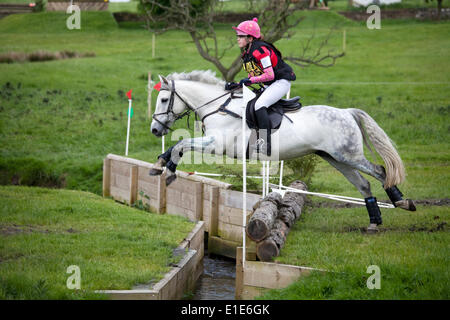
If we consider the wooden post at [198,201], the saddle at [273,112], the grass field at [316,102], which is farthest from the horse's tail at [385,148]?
the wooden post at [198,201]

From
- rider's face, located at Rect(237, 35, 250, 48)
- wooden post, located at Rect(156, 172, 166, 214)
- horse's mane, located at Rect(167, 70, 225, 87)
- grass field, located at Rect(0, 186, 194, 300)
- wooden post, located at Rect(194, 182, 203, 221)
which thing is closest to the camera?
grass field, located at Rect(0, 186, 194, 300)

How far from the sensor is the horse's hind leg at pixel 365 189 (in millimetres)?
7988

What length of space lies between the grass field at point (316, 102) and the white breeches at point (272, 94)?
1.88 metres

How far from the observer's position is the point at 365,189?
8125 mm

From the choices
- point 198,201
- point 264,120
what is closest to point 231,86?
point 264,120

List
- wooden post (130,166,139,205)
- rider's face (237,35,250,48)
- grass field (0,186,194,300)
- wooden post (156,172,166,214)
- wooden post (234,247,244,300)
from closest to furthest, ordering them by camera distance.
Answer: grass field (0,186,194,300)
wooden post (234,247,244,300)
rider's face (237,35,250,48)
wooden post (156,172,166,214)
wooden post (130,166,139,205)

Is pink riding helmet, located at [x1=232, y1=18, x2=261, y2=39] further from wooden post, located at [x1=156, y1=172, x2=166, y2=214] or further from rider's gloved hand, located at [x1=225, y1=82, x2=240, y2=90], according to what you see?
wooden post, located at [x1=156, y1=172, x2=166, y2=214]

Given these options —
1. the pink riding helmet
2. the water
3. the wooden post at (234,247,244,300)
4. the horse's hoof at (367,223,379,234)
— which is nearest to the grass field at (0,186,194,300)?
the water

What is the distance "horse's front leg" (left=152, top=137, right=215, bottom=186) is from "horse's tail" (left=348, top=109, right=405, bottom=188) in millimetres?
2149

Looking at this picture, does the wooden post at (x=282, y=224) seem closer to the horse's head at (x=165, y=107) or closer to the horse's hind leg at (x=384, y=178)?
the horse's hind leg at (x=384, y=178)

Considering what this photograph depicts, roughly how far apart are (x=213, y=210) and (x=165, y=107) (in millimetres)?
2939

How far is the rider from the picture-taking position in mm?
7355

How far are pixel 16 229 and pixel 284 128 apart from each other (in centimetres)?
410
